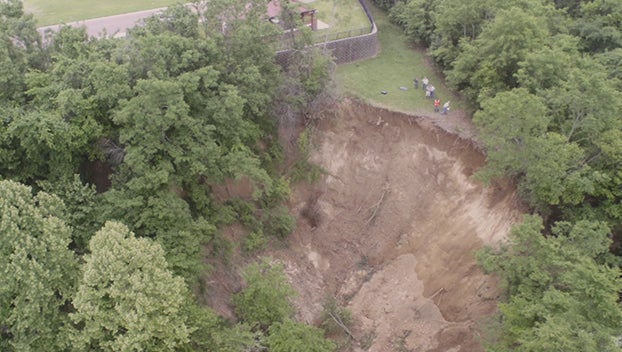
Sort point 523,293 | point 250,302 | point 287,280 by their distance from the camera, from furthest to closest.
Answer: point 287,280 < point 250,302 < point 523,293

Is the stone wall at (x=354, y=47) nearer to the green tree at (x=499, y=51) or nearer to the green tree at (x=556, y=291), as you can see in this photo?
the green tree at (x=499, y=51)

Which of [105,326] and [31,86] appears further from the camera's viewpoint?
[31,86]

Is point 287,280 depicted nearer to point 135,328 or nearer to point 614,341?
point 135,328

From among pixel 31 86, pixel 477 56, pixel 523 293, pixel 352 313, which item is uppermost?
pixel 31 86

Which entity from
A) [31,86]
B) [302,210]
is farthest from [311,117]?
[31,86]

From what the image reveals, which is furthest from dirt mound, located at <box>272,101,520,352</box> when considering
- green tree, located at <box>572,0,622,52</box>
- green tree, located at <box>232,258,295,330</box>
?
green tree, located at <box>572,0,622,52</box>

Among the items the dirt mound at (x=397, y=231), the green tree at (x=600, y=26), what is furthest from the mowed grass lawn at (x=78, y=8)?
the green tree at (x=600, y=26)

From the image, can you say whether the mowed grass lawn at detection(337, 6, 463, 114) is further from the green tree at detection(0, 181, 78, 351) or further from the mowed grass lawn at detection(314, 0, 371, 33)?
the green tree at detection(0, 181, 78, 351)
